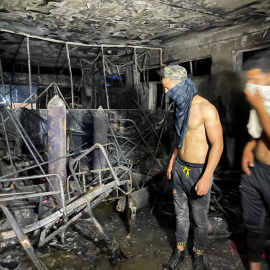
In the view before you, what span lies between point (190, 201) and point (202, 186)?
44 centimetres

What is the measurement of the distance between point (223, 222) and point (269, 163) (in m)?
1.80

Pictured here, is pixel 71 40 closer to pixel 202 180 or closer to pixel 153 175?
pixel 153 175

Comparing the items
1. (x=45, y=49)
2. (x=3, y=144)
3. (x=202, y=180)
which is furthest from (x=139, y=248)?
(x=45, y=49)

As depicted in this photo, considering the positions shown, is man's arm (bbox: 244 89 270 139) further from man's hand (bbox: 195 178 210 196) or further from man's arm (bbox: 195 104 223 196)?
man's hand (bbox: 195 178 210 196)

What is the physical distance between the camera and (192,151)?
2.90m

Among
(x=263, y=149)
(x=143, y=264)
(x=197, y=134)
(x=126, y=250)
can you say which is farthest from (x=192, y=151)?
(x=126, y=250)

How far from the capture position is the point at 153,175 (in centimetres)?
536

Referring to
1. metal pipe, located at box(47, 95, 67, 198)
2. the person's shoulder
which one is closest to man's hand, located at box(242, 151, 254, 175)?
the person's shoulder

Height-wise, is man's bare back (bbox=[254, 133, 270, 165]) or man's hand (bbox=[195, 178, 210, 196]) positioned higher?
man's bare back (bbox=[254, 133, 270, 165])

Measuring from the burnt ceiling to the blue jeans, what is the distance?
3468 millimetres

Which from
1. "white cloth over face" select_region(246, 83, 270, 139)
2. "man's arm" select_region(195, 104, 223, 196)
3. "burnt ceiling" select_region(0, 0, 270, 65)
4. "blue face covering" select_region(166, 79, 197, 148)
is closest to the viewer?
"white cloth over face" select_region(246, 83, 270, 139)

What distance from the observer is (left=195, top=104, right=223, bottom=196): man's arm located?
265cm

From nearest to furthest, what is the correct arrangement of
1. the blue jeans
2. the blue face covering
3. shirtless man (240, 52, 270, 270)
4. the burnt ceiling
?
shirtless man (240, 52, 270, 270) < the blue face covering < the blue jeans < the burnt ceiling

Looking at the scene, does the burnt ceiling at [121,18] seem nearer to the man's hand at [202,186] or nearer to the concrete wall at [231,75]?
the concrete wall at [231,75]
